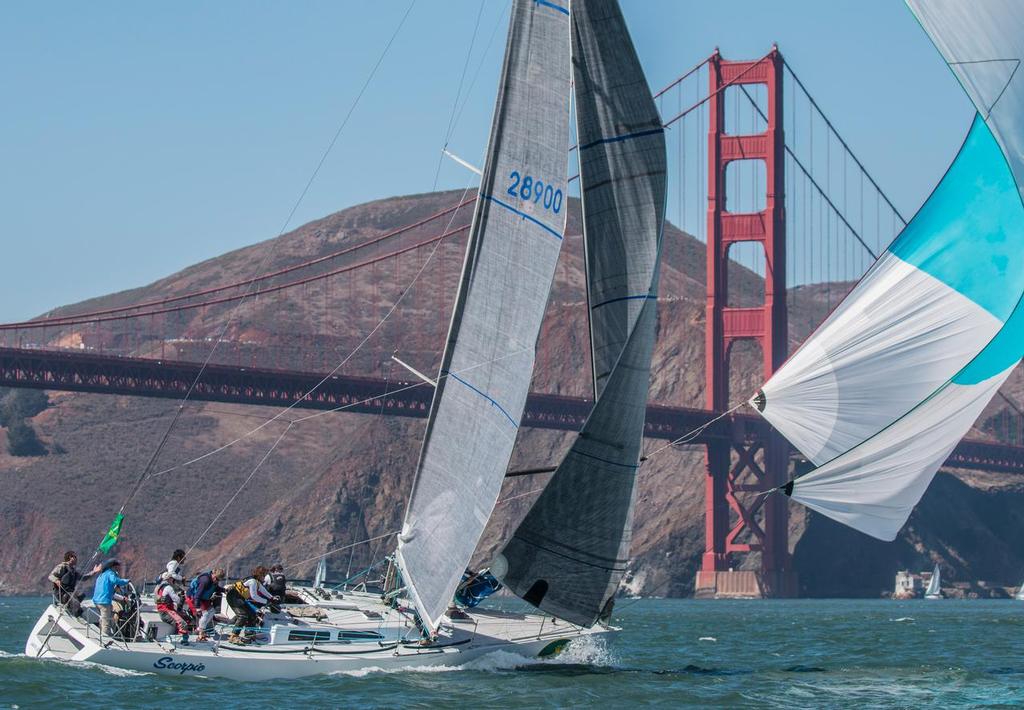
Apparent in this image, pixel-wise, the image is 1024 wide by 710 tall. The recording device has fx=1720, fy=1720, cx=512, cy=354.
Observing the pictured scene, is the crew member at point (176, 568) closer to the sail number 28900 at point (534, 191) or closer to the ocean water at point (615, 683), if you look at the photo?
the ocean water at point (615, 683)

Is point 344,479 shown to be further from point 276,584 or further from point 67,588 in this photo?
point 276,584

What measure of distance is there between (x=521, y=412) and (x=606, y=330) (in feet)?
4.17

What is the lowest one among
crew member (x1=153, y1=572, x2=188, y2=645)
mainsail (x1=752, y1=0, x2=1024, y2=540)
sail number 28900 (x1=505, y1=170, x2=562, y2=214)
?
crew member (x1=153, y1=572, x2=188, y2=645)

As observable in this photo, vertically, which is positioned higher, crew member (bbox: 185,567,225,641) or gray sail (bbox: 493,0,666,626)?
gray sail (bbox: 493,0,666,626)

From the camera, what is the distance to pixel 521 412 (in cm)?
1433

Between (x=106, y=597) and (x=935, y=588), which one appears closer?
(x=106, y=597)

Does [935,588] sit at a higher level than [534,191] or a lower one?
lower

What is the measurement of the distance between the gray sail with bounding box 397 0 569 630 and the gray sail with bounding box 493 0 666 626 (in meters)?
0.64

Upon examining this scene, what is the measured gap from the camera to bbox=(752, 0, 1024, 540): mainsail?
12.8 meters

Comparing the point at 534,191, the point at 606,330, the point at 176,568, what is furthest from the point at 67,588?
the point at 534,191

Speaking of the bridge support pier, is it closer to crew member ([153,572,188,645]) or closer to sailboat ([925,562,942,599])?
sailboat ([925,562,942,599])

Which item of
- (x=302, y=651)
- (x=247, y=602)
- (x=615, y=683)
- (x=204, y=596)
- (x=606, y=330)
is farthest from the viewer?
(x=615, y=683)

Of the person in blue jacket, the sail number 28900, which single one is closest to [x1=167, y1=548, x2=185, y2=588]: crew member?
the person in blue jacket

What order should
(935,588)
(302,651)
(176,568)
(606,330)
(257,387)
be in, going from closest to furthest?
(302,651), (606,330), (176,568), (257,387), (935,588)
